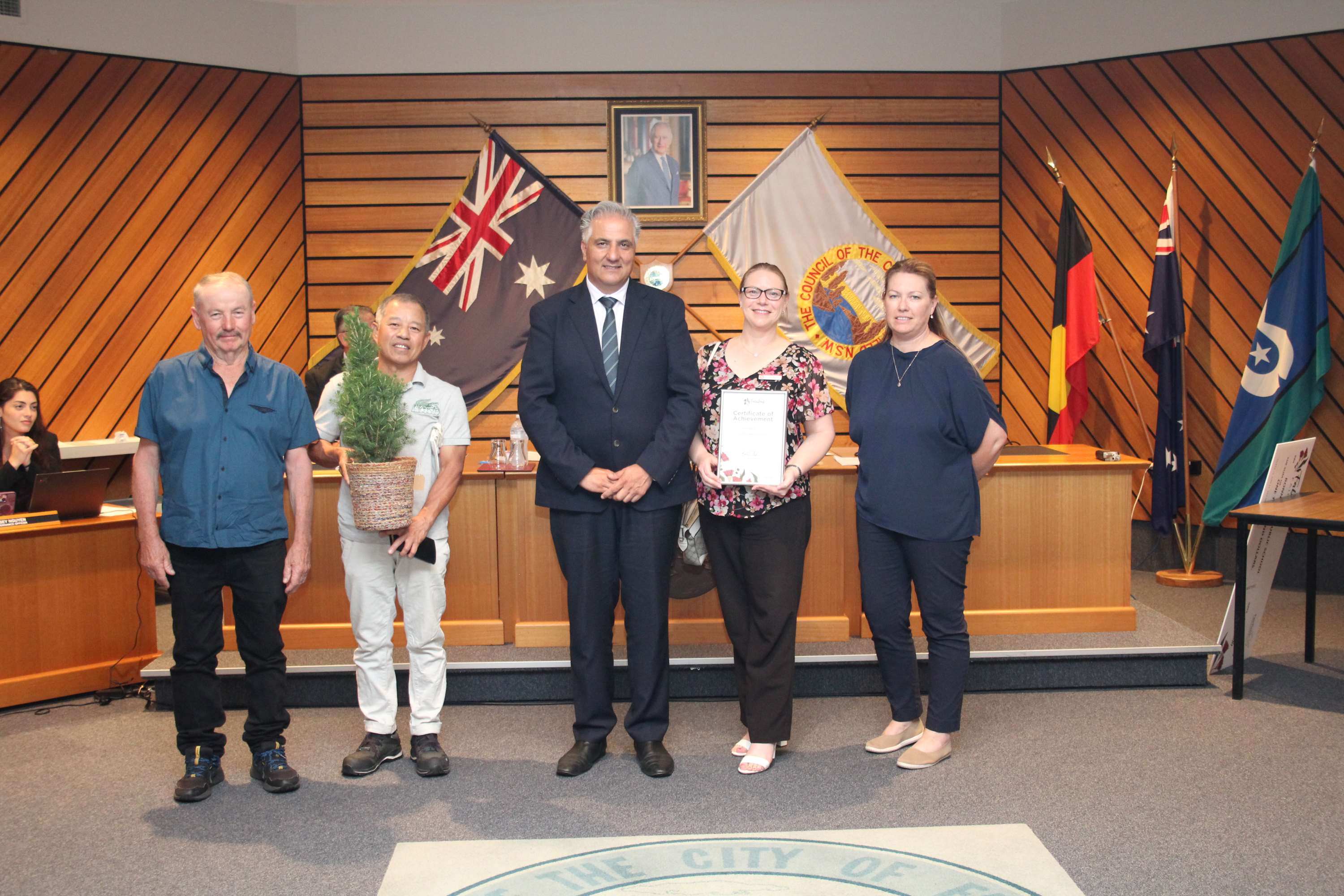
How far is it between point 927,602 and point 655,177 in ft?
13.3

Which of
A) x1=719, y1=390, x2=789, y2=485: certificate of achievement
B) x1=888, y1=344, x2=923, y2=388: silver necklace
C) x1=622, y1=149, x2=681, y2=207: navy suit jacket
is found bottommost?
x1=719, y1=390, x2=789, y2=485: certificate of achievement

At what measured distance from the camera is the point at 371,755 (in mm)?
3271

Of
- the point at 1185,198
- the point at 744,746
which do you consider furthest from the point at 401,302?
the point at 1185,198

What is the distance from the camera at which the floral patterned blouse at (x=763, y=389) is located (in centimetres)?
317

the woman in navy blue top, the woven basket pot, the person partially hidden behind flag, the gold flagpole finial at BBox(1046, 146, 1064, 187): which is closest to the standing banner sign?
the woman in navy blue top

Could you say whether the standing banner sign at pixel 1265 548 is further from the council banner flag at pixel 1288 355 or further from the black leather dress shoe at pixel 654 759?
the black leather dress shoe at pixel 654 759

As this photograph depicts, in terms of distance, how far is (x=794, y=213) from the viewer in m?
6.55

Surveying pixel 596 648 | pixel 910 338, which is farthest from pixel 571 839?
pixel 910 338

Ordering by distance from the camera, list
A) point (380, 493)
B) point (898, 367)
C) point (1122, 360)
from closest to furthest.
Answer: point (380, 493)
point (898, 367)
point (1122, 360)

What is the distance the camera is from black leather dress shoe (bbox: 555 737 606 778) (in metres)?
3.20

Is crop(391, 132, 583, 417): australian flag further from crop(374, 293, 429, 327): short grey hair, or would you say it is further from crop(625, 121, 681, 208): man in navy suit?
crop(374, 293, 429, 327): short grey hair

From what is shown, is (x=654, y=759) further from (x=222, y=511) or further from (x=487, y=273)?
(x=487, y=273)

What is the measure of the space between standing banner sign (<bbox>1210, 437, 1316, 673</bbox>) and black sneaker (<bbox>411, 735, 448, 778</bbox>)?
299cm

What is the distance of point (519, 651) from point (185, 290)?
3.49m
